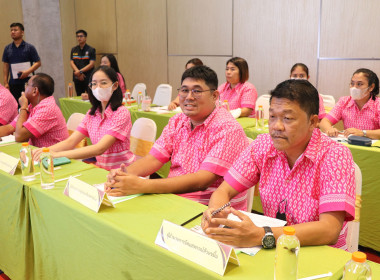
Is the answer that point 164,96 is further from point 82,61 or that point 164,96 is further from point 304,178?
point 304,178

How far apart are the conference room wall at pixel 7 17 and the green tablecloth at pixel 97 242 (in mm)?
6468

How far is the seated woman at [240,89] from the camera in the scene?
168 inches

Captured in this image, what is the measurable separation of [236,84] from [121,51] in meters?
4.06

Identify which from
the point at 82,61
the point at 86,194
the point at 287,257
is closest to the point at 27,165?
the point at 86,194

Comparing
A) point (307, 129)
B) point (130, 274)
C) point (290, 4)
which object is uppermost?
point (290, 4)

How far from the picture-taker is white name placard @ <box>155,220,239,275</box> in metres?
1.04

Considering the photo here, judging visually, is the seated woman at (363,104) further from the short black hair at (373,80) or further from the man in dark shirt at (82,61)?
the man in dark shirt at (82,61)

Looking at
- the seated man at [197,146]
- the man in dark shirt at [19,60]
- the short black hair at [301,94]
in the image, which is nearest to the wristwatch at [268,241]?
the short black hair at [301,94]

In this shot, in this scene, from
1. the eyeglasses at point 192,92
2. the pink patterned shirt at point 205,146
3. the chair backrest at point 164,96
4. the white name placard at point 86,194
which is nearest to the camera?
the white name placard at point 86,194

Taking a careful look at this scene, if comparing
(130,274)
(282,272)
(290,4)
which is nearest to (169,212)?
(130,274)

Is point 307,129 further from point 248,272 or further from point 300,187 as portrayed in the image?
point 248,272

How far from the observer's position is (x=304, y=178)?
4.72 ft

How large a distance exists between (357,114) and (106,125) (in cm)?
238

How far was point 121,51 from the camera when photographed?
→ 7.79 metres
